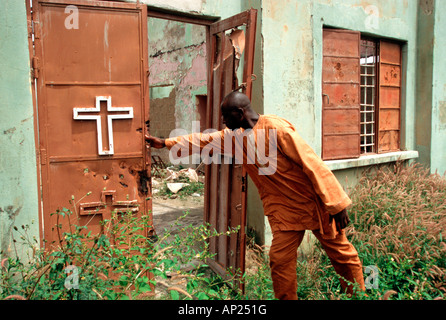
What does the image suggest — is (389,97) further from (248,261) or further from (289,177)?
(289,177)

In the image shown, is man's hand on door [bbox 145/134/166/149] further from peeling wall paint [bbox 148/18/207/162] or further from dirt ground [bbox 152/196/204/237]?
peeling wall paint [bbox 148/18/207/162]

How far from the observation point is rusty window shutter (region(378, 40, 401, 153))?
595 cm

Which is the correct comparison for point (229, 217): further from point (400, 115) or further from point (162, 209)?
point (400, 115)

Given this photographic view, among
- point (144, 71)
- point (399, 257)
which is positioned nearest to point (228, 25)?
point (144, 71)

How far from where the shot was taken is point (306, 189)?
3031mm

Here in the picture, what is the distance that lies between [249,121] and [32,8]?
189 cm

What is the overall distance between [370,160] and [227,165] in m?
2.68

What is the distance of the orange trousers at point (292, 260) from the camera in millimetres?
3006

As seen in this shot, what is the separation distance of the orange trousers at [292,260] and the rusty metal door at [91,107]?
1198mm

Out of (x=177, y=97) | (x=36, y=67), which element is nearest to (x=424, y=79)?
(x=36, y=67)

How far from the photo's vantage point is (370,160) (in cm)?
557

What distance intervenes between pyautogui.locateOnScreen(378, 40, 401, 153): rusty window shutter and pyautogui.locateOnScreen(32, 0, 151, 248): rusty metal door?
4.02 metres

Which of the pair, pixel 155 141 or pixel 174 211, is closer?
pixel 155 141

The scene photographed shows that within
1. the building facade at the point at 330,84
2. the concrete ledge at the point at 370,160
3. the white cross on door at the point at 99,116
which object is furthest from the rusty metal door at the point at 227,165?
Answer: the concrete ledge at the point at 370,160
